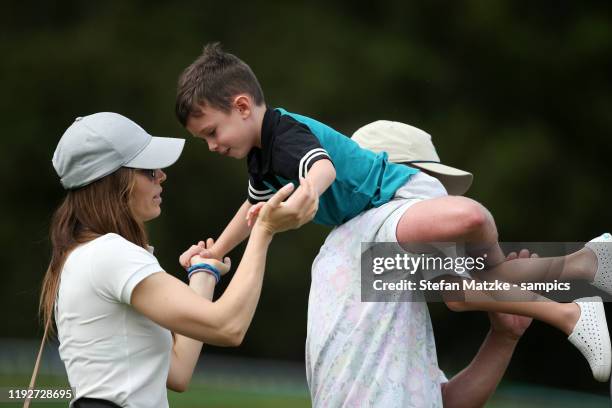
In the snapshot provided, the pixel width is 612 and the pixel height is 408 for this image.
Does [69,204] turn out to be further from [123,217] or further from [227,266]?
[227,266]

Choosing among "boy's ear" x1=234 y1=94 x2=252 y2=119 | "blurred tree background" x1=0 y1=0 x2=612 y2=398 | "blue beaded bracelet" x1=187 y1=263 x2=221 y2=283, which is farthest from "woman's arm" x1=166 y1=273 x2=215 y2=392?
"blurred tree background" x1=0 y1=0 x2=612 y2=398

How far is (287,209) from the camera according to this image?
244 cm

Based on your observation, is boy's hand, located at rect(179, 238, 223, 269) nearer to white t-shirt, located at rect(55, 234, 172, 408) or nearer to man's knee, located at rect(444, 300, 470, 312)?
white t-shirt, located at rect(55, 234, 172, 408)

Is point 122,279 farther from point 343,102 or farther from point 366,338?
point 343,102

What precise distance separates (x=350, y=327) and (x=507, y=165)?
21.8 feet

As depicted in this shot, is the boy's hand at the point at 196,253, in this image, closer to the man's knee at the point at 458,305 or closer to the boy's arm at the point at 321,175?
the boy's arm at the point at 321,175

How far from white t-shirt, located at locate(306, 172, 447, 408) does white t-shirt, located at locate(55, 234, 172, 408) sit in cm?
55

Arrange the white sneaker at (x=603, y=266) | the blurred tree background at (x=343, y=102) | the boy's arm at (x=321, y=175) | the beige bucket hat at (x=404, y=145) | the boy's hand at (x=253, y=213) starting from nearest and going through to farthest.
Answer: the boy's hand at (x=253, y=213) < the boy's arm at (x=321, y=175) < the white sneaker at (x=603, y=266) < the beige bucket hat at (x=404, y=145) < the blurred tree background at (x=343, y=102)

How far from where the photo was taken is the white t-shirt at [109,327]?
244 centimetres

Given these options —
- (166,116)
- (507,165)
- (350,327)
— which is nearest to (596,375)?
(350,327)

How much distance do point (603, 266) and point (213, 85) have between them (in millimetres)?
1277

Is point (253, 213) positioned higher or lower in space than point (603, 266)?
higher

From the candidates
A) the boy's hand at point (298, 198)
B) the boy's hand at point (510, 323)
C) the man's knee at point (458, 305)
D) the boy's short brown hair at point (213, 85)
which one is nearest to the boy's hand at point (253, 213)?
the boy's hand at point (298, 198)

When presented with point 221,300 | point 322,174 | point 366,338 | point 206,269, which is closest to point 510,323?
point 366,338
